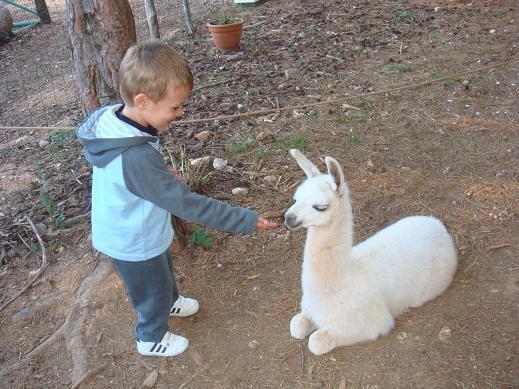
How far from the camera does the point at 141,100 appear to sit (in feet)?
7.01

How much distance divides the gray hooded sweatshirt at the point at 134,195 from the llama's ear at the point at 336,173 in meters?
0.43

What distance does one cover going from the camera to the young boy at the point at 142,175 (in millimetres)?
2121

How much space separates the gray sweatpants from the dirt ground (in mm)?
217

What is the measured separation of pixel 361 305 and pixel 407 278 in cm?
39

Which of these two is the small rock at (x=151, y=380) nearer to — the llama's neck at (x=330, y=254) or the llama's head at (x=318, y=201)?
the llama's neck at (x=330, y=254)

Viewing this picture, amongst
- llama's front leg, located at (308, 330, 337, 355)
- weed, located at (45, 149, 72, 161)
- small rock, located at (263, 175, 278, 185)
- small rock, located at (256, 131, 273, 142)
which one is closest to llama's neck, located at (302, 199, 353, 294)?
llama's front leg, located at (308, 330, 337, 355)

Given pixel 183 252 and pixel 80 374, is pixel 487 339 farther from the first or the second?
pixel 80 374

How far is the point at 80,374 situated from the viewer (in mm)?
2725

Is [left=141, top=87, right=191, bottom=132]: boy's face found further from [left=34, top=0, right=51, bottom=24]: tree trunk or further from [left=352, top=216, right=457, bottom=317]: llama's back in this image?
[left=34, top=0, right=51, bottom=24]: tree trunk

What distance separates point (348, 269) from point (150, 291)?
1.11 m

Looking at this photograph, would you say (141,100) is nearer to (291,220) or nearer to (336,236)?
(291,220)

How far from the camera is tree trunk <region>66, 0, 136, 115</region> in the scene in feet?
9.61

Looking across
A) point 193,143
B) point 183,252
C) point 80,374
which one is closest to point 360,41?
point 193,143

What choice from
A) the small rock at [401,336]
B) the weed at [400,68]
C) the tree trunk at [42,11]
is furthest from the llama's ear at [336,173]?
the tree trunk at [42,11]
